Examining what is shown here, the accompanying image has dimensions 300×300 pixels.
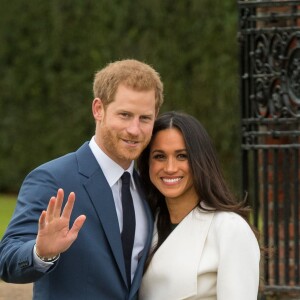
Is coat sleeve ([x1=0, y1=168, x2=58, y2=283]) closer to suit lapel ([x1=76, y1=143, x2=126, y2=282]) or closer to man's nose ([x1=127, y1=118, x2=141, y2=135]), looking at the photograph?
suit lapel ([x1=76, y1=143, x2=126, y2=282])

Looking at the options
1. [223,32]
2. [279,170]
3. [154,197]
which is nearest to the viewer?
[154,197]

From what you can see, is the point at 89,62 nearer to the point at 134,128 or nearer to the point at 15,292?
the point at 15,292

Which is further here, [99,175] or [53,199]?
[99,175]

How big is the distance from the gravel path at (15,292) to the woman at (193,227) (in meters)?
2.59

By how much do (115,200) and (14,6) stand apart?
8.70 m

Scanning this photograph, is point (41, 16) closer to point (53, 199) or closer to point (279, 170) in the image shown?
point (279, 170)

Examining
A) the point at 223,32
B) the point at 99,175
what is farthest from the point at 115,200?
the point at 223,32

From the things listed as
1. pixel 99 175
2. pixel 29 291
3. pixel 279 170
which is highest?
pixel 99 175

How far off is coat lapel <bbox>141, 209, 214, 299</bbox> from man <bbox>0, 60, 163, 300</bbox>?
64mm

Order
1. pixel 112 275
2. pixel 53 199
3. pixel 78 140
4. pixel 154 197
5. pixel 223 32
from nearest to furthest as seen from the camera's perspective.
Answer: pixel 53 199 < pixel 112 275 < pixel 154 197 < pixel 223 32 < pixel 78 140

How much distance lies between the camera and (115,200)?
158 inches

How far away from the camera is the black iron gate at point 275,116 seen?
249 inches

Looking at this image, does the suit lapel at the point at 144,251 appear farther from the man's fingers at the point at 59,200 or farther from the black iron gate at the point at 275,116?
the black iron gate at the point at 275,116

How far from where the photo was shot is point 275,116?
6.38m
